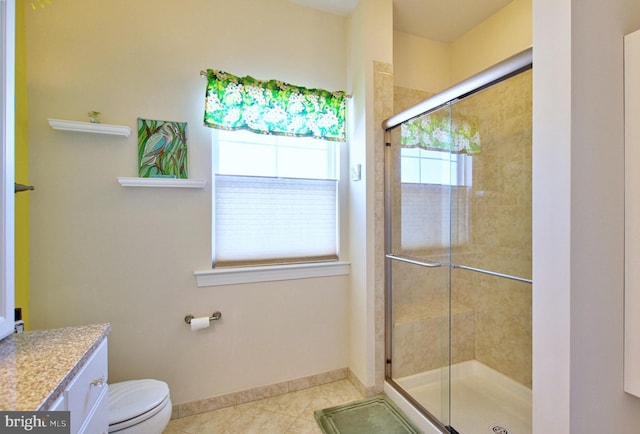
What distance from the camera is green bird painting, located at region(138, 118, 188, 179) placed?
5.68ft

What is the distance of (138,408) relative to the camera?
1.32 metres

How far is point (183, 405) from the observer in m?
1.82

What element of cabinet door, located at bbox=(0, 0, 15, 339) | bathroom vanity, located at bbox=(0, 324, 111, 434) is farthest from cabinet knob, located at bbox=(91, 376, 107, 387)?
cabinet door, located at bbox=(0, 0, 15, 339)

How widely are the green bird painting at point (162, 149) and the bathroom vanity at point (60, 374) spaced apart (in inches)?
38.7

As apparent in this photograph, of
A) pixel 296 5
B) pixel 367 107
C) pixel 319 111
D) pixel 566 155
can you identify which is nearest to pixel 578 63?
pixel 566 155

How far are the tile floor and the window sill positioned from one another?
859 millimetres

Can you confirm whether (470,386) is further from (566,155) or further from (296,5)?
(296,5)

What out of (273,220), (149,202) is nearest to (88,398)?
(149,202)

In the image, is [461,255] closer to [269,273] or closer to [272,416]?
[269,273]

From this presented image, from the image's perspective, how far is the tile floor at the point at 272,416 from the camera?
1712 millimetres

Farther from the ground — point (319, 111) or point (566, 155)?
point (319, 111)

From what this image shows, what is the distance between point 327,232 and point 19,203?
184 centimetres

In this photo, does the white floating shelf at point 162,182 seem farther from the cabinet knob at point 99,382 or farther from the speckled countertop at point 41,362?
the cabinet knob at point 99,382

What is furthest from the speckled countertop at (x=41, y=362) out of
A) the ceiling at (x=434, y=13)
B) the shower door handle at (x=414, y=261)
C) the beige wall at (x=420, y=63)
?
the beige wall at (x=420, y=63)
